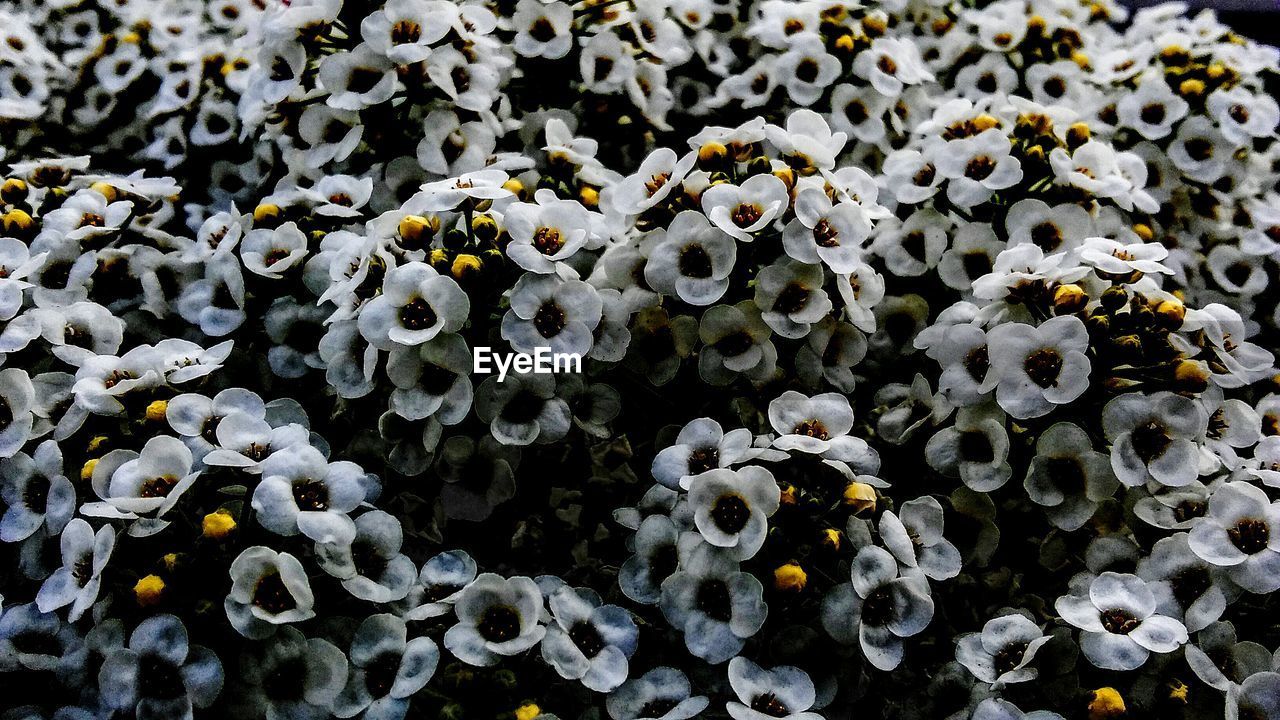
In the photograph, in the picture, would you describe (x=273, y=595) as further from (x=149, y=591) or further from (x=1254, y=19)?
(x=1254, y=19)

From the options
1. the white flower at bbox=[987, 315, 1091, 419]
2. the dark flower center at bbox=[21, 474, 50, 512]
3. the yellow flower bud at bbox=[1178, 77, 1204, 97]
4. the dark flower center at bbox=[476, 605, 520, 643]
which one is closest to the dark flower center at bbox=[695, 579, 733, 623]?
the dark flower center at bbox=[476, 605, 520, 643]

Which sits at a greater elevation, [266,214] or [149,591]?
[266,214]

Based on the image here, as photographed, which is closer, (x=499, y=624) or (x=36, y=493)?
(x=499, y=624)

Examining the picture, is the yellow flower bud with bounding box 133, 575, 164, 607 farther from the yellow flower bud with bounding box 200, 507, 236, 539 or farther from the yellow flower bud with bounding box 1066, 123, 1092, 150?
the yellow flower bud with bounding box 1066, 123, 1092, 150

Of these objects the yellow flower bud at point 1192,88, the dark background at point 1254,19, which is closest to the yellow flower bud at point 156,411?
the yellow flower bud at point 1192,88

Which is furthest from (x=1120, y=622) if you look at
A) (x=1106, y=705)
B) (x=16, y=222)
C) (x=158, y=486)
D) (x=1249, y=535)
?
(x=16, y=222)

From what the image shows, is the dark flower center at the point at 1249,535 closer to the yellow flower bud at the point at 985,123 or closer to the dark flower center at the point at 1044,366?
the dark flower center at the point at 1044,366
